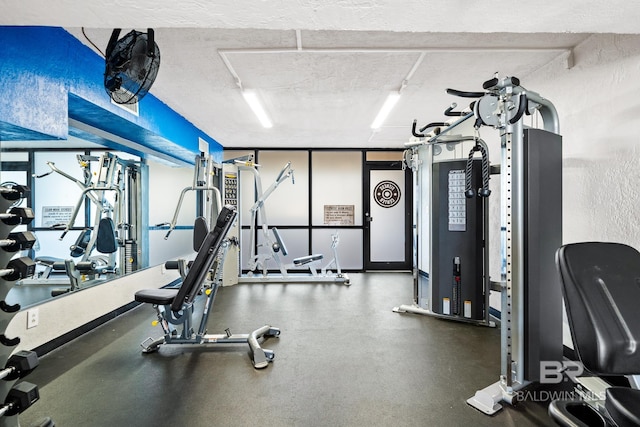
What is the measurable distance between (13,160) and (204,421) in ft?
14.5

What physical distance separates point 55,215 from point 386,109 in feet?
15.2

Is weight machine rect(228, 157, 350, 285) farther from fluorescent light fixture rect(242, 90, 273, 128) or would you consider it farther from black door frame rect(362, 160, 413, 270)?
black door frame rect(362, 160, 413, 270)

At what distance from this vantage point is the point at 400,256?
6051 mm

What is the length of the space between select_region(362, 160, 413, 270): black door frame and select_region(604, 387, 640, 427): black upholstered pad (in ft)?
16.3

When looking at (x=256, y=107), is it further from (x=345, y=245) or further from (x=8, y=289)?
(x=345, y=245)

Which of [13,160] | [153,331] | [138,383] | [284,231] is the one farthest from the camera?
[284,231]

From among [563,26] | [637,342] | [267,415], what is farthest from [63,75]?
[637,342]

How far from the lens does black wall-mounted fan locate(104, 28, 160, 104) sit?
1665 millimetres

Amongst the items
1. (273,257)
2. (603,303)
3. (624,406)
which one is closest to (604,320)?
(603,303)

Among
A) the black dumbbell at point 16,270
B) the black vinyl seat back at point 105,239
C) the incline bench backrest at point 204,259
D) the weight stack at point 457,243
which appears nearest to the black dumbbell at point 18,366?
the black dumbbell at point 16,270

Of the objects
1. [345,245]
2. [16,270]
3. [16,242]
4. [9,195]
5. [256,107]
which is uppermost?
[256,107]

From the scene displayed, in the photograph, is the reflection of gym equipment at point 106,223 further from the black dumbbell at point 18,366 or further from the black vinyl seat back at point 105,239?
the black dumbbell at point 18,366

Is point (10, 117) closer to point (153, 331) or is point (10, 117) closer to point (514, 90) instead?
point (153, 331)

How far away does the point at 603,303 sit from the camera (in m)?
1.08
